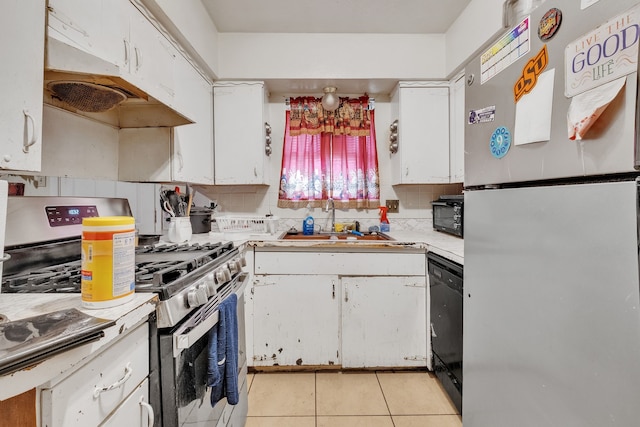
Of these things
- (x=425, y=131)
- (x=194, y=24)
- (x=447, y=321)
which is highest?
(x=194, y=24)

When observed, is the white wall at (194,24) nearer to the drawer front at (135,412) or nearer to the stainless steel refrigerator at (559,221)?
the stainless steel refrigerator at (559,221)

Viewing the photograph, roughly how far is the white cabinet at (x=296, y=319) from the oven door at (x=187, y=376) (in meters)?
0.81

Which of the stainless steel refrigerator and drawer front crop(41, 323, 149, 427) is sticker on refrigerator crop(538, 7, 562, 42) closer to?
the stainless steel refrigerator

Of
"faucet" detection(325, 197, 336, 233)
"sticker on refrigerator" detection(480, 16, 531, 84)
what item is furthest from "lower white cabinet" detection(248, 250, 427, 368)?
"sticker on refrigerator" detection(480, 16, 531, 84)

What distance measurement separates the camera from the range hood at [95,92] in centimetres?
91

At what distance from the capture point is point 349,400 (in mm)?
1691

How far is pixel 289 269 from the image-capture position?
6.32 ft

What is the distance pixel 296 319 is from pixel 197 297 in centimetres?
111

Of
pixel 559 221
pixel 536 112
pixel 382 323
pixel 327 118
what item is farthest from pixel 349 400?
pixel 327 118

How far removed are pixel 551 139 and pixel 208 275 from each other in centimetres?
113

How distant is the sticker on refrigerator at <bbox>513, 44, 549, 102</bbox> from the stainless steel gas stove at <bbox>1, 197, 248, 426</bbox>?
111 cm

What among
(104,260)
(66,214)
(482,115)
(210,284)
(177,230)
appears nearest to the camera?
(104,260)

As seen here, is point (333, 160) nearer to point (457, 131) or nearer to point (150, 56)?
point (457, 131)

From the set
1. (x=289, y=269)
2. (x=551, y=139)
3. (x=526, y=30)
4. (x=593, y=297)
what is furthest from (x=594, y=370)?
(x=289, y=269)
